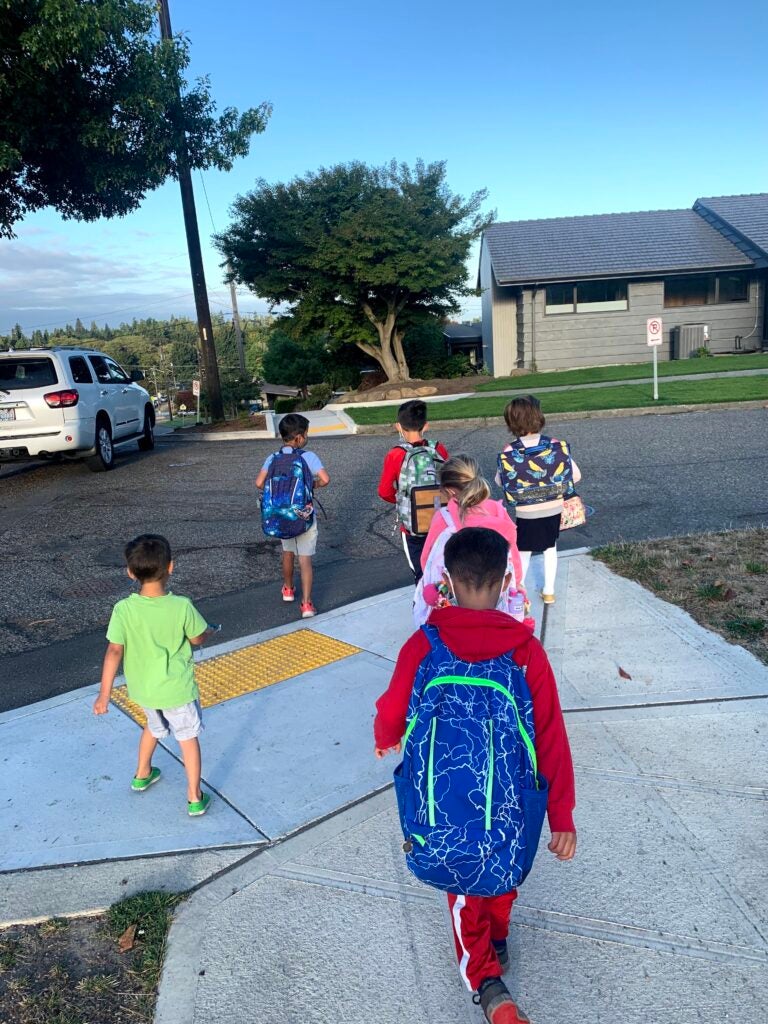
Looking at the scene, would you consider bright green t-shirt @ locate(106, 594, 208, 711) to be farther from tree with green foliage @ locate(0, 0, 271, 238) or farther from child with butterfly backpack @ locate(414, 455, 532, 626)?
tree with green foliage @ locate(0, 0, 271, 238)

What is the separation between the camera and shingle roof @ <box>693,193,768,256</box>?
25828mm

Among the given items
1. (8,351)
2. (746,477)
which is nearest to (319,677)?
(746,477)

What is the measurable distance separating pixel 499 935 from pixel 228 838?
1.25 metres

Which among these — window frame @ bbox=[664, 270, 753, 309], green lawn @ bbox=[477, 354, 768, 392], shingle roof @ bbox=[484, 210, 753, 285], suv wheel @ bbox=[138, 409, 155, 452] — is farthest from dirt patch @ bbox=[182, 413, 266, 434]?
window frame @ bbox=[664, 270, 753, 309]

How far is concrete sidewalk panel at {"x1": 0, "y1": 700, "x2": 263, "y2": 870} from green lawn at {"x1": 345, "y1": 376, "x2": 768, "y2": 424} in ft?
36.8

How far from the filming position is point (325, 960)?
2582 mm


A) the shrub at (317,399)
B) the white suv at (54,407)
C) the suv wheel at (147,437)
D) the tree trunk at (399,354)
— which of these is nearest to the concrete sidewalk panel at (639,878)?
the white suv at (54,407)

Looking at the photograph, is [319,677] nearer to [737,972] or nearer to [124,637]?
[124,637]

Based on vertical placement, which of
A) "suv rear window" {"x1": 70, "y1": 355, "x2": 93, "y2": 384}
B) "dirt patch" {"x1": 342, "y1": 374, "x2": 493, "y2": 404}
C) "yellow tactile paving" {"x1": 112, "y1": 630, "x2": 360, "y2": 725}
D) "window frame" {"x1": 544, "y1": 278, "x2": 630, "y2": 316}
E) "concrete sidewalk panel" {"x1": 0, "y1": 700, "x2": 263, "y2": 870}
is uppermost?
"window frame" {"x1": 544, "y1": 278, "x2": 630, "y2": 316}

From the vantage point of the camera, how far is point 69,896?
2.95 meters

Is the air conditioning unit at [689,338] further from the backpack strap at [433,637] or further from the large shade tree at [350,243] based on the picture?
the backpack strap at [433,637]

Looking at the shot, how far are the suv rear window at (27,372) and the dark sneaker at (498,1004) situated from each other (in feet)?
35.0

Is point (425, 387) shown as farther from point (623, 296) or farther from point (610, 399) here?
point (610, 399)

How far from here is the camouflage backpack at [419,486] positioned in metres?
4.59
